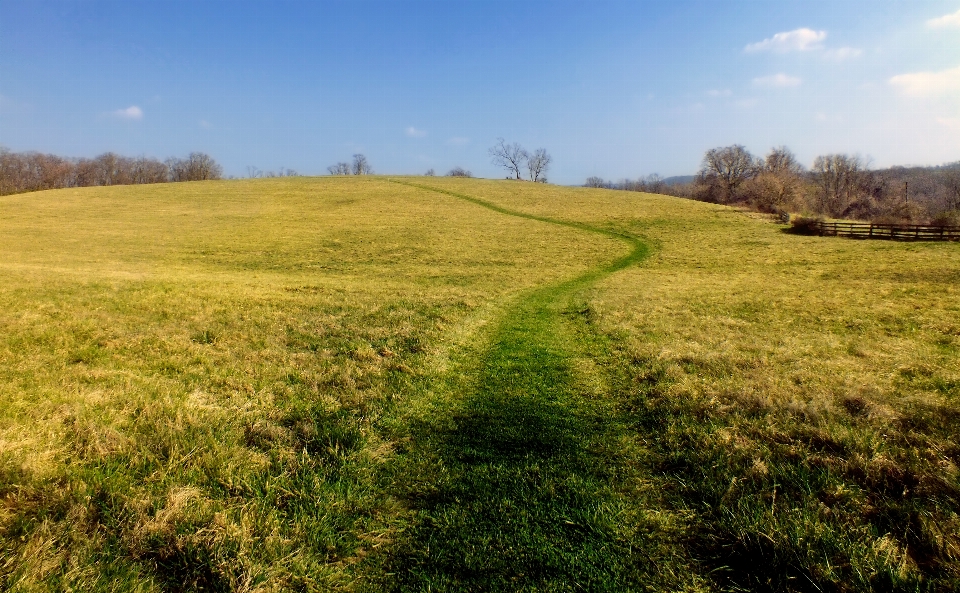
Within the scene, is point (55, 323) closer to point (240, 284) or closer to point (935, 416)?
Result: point (240, 284)

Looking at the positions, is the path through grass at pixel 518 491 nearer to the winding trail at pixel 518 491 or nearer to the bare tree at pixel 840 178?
the winding trail at pixel 518 491

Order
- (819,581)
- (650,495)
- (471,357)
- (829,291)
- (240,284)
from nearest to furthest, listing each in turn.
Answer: (819,581) → (650,495) → (471,357) → (829,291) → (240,284)

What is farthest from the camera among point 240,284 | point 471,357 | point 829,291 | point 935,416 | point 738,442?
point 240,284

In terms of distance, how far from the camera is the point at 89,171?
110 meters

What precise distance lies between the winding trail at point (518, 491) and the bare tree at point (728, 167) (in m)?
107

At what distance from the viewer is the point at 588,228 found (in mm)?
44125

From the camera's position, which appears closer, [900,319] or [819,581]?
[819,581]

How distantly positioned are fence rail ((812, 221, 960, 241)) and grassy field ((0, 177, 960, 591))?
2673 centimetres

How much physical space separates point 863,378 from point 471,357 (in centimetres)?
816

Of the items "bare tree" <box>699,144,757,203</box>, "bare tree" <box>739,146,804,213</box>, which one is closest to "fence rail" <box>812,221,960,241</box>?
"bare tree" <box>739,146,804,213</box>

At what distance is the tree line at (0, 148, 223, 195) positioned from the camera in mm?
94000

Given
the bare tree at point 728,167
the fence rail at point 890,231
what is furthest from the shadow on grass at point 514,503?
the bare tree at point 728,167

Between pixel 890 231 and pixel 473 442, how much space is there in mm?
48188

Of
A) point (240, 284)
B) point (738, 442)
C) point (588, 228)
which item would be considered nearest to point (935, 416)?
point (738, 442)
